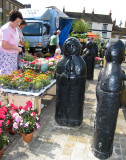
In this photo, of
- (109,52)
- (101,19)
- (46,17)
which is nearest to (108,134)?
(109,52)

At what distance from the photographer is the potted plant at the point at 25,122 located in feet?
10.2

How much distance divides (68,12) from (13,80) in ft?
163

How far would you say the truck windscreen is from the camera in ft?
44.5

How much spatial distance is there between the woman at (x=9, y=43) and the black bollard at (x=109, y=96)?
7.95 feet

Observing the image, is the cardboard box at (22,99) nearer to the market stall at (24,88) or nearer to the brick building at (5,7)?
the market stall at (24,88)

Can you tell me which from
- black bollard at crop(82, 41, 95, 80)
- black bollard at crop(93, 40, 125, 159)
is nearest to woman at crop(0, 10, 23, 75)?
black bollard at crop(93, 40, 125, 159)

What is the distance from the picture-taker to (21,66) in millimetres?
5105

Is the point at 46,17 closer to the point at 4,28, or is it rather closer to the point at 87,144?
the point at 4,28

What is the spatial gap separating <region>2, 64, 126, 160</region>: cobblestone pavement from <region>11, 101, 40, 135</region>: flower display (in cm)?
31

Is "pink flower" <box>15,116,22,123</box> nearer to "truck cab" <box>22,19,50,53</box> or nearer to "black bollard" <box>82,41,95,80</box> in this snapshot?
"black bollard" <box>82,41,95,80</box>

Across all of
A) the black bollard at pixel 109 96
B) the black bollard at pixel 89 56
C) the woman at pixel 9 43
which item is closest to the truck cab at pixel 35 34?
the black bollard at pixel 89 56

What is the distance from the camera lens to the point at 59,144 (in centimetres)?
330

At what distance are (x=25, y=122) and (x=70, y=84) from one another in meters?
1.11

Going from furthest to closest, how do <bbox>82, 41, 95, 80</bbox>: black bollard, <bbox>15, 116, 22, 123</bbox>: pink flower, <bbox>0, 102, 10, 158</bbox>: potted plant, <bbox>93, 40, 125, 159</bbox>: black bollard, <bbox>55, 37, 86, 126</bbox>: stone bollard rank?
<bbox>82, 41, 95, 80</bbox>: black bollard < <bbox>55, 37, 86, 126</bbox>: stone bollard < <bbox>15, 116, 22, 123</bbox>: pink flower < <bbox>0, 102, 10, 158</bbox>: potted plant < <bbox>93, 40, 125, 159</bbox>: black bollard
